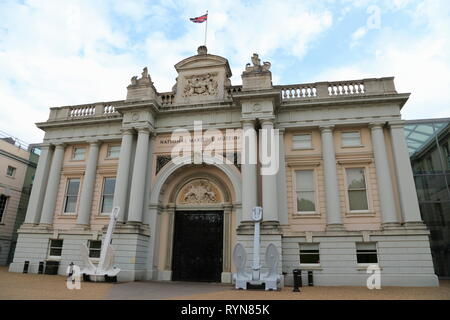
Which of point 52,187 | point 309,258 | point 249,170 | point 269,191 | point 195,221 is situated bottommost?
point 309,258

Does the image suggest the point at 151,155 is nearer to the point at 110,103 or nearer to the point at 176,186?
the point at 176,186

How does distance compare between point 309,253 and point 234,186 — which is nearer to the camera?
point 309,253

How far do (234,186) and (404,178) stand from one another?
8205 mm

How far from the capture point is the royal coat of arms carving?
713 inches

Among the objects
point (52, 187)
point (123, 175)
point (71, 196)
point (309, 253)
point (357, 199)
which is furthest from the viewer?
point (71, 196)

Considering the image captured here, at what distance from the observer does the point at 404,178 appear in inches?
578

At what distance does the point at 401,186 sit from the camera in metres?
14.6

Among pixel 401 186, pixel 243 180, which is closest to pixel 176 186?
pixel 243 180

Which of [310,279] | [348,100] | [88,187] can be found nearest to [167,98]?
[88,187]

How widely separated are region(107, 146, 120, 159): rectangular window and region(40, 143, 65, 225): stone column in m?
3.24

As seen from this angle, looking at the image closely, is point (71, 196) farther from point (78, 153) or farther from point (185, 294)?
point (185, 294)

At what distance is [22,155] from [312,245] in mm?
25075

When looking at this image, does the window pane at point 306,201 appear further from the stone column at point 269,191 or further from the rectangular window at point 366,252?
the rectangular window at point 366,252

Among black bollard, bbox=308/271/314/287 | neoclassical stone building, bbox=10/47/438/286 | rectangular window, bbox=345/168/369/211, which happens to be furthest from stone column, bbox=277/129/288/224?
rectangular window, bbox=345/168/369/211
